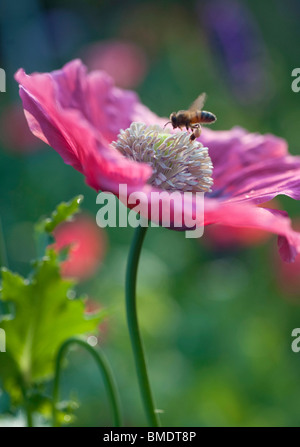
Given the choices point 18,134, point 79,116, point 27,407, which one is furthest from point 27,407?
point 18,134

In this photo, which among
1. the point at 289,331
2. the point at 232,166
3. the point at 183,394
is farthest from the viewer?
the point at 289,331

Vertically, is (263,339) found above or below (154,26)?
below

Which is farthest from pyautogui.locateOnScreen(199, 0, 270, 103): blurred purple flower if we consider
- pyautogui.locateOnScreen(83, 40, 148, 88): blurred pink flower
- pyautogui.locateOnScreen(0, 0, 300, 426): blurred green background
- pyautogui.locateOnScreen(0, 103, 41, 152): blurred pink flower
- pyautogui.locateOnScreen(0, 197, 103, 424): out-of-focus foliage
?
pyautogui.locateOnScreen(0, 197, 103, 424): out-of-focus foliage

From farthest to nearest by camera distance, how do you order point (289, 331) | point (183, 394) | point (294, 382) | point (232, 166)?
point (289, 331), point (294, 382), point (183, 394), point (232, 166)

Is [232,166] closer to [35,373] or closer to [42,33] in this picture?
[35,373]

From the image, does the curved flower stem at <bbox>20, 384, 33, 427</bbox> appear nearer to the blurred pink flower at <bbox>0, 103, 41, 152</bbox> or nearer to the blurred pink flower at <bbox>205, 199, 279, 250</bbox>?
the blurred pink flower at <bbox>205, 199, 279, 250</bbox>

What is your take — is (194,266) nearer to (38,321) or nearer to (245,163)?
(245,163)
